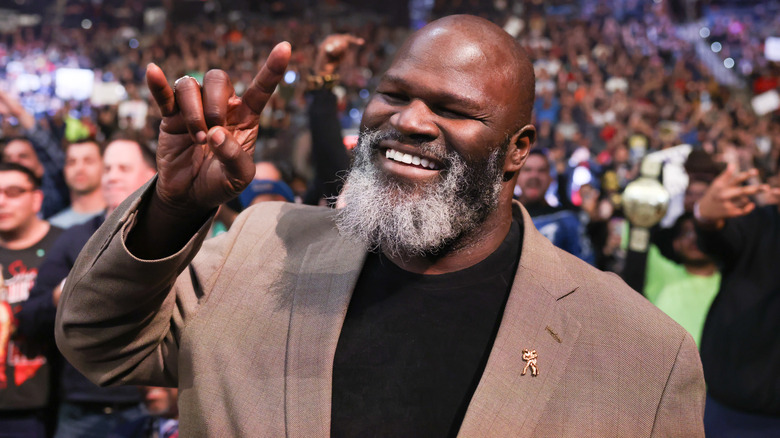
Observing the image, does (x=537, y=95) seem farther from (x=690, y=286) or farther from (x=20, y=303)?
(x=20, y=303)

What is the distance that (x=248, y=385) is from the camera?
1.62m

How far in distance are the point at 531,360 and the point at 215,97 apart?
0.93 meters

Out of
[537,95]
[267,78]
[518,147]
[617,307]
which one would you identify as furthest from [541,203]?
[537,95]

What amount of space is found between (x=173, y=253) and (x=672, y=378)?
1.17m

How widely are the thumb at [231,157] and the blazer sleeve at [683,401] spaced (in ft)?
3.52

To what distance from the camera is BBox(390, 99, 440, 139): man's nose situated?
1.69 metres

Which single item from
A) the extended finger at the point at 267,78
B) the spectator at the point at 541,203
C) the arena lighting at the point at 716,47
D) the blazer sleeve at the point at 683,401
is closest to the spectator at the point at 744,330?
the spectator at the point at 541,203

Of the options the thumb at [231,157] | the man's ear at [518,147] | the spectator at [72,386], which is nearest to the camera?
the thumb at [231,157]

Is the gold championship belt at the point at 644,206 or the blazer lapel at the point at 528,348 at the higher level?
the blazer lapel at the point at 528,348

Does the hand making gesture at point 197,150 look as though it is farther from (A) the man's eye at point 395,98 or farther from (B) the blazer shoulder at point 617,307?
(B) the blazer shoulder at point 617,307

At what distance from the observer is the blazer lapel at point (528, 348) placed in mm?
1579

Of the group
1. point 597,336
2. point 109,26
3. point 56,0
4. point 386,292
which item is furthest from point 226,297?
point 56,0

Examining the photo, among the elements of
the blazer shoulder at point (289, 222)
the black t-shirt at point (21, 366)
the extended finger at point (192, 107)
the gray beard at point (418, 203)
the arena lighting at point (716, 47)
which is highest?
the extended finger at point (192, 107)

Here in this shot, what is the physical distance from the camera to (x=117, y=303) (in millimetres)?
1459
